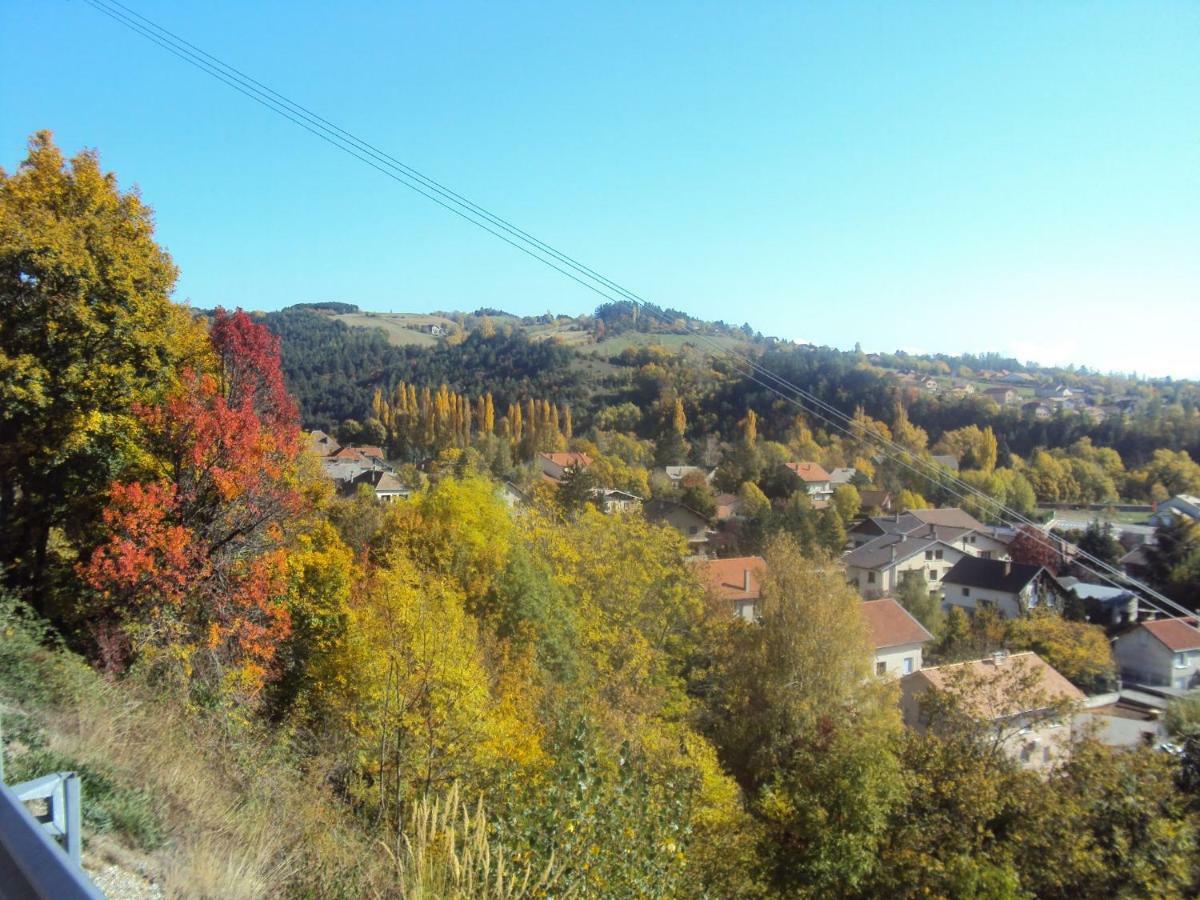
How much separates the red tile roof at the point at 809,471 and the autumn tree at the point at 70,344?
44.8m

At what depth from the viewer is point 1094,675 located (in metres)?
21.5

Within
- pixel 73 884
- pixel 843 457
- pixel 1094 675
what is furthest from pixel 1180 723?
pixel 843 457

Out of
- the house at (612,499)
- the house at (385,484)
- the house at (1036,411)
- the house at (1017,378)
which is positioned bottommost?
the house at (612,499)

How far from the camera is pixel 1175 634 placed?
22.8m

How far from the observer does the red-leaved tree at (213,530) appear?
7.75 metres

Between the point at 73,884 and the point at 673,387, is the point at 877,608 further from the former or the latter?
the point at 673,387

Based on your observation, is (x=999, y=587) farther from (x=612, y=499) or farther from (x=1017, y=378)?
(x=1017, y=378)

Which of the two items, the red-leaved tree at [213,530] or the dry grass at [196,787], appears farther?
the red-leaved tree at [213,530]

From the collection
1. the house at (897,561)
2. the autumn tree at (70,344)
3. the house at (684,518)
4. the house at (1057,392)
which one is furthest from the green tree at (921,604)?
the house at (1057,392)

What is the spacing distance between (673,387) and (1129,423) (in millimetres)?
35210

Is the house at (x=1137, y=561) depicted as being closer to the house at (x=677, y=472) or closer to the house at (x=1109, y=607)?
the house at (x=1109, y=607)

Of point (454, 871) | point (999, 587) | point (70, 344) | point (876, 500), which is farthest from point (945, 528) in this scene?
point (454, 871)

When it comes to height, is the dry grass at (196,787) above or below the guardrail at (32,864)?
below

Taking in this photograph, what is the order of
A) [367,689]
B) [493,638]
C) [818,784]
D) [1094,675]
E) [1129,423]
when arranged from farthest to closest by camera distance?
[1129,423]
[1094,675]
[493,638]
[818,784]
[367,689]
